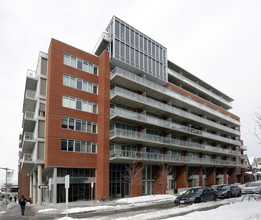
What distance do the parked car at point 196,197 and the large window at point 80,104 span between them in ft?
54.4

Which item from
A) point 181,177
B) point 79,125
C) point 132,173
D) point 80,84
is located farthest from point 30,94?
point 181,177

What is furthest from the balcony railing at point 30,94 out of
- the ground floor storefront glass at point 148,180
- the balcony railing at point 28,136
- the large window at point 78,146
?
the ground floor storefront glass at point 148,180

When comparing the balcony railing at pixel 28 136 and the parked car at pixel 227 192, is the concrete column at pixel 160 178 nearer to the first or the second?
the parked car at pixel 227 192

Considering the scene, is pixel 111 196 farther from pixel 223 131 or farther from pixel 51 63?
pixel 223 131

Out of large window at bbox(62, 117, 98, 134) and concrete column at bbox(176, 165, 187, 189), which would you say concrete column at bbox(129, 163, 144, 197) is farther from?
concrete column at bbox(176, 165, 187, 189)

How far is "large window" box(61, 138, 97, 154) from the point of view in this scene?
29.8 meters

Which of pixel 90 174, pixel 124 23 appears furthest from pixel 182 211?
pixel 124 23

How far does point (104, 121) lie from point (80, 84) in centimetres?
561

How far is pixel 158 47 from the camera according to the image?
4219cm

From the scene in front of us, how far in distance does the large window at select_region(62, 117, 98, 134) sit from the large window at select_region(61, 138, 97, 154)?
1.51 m

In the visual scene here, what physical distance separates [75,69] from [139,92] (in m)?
10.7

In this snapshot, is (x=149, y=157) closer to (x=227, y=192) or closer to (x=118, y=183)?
(x=118, y=183)

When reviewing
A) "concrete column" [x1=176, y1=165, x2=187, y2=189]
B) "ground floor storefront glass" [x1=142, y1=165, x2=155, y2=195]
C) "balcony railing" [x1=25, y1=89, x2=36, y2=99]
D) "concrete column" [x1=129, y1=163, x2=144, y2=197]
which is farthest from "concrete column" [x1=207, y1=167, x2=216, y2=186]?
"balcony railing" [x1=25, y1=89, x2=36, y2=99]

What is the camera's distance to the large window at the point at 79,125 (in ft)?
99.8
